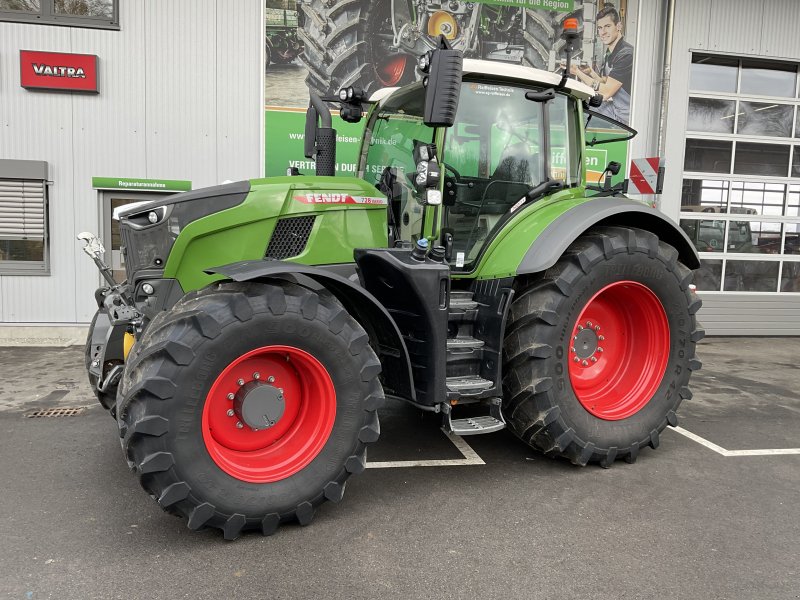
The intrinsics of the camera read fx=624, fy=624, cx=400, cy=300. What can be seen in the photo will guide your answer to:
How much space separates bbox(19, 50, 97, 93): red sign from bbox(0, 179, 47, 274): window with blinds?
1.25 m

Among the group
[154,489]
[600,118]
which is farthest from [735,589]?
[600,118]

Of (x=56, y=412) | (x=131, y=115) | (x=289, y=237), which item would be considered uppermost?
(x=131, y=115)

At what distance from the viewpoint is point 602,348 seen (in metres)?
4.42

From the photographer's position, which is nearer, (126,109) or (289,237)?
(289,237)

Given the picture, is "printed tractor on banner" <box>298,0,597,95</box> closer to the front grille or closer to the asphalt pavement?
the front grille

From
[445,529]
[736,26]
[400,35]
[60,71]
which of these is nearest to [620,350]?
[445,529]

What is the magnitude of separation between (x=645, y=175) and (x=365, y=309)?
5.48m

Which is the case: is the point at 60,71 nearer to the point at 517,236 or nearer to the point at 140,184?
the point at 140,184

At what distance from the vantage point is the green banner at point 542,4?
8891 millimetres

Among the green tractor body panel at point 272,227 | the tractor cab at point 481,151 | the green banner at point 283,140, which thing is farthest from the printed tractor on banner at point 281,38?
the green tractor body panel at point 272,227

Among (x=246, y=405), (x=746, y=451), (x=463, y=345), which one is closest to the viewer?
(x=246, y=405)

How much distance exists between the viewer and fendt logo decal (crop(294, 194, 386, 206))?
3611mm

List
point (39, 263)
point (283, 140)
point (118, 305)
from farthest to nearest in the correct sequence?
point (283, 140) → point (39, 263) → point (118, 305)

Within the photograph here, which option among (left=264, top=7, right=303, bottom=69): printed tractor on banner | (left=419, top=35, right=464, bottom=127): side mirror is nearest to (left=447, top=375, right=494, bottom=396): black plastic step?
(left=419, top=35, right=464, bottom=127): side mirror
